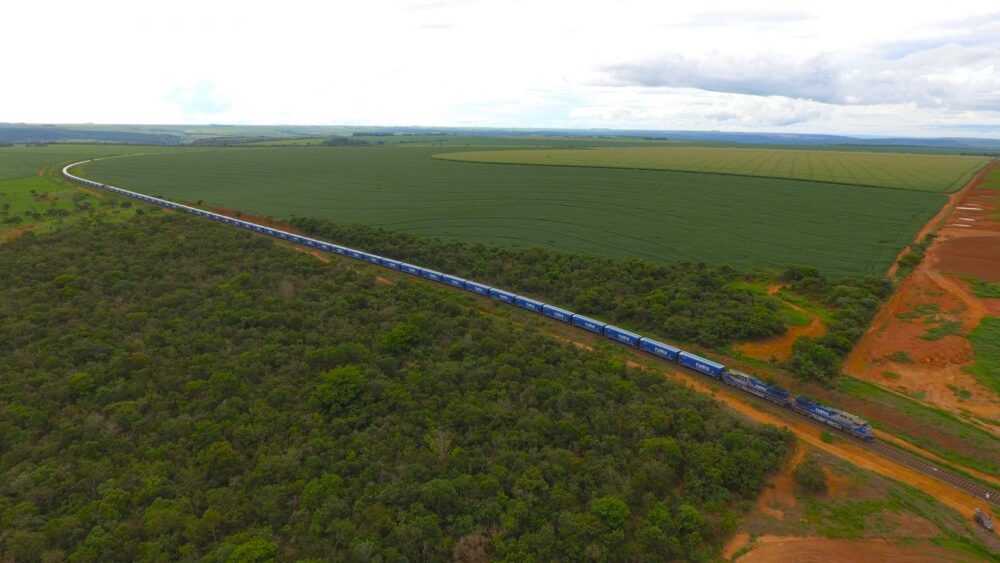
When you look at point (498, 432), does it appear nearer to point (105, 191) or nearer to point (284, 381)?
point (284, 381)

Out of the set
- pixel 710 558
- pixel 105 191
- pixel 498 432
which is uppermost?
pixel 105 191

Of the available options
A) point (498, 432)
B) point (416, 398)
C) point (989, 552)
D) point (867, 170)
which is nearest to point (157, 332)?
point (416, 398)

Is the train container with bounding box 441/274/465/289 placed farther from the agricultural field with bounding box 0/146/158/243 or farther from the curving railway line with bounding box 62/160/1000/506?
the agricultural field with bounding box 0/146/158/243

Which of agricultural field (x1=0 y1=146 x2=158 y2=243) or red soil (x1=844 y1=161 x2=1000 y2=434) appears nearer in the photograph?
red soil (x1=844 y1=161 x2=1000 y2=434)

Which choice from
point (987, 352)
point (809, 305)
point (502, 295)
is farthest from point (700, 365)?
point (987, 352)

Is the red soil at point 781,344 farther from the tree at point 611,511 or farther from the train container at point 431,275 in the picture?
the train container at point 431,275

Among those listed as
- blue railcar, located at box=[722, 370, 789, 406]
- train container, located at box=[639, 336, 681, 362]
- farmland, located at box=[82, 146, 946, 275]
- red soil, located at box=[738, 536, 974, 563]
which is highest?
farmland, located at box=[82, 146, 946, 275]

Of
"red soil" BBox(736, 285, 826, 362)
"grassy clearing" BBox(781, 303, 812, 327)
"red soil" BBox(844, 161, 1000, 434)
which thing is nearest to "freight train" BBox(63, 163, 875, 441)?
"red soil" BBox(736, 285, 826, 362)
